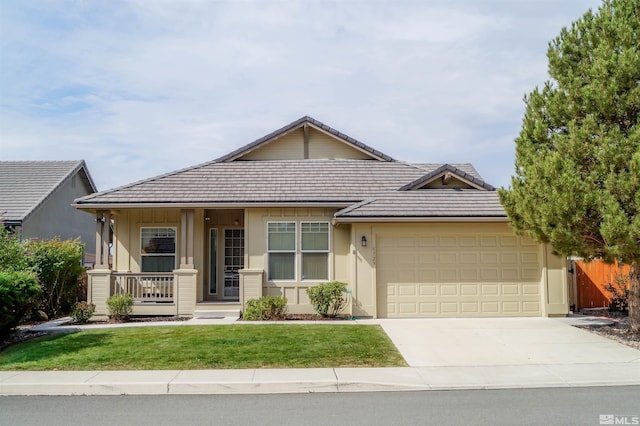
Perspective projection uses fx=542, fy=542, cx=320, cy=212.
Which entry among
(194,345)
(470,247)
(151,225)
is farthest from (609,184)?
(151,225)

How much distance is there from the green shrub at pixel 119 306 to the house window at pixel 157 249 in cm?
188

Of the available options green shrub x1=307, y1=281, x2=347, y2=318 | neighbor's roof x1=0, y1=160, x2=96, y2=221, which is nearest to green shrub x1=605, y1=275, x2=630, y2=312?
green shrub x1=307, y1=281, x2=347, y2=318

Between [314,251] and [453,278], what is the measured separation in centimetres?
387

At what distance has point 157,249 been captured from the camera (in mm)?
16594

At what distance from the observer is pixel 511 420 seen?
650 centimetres

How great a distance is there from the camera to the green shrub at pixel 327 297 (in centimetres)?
A: 1427

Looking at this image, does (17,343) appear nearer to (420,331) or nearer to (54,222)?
(420,331)

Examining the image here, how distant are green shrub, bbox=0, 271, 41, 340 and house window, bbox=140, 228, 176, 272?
440 centimetres

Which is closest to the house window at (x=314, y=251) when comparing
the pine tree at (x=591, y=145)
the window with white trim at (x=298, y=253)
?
the window with white trim at (x=298, y=253)

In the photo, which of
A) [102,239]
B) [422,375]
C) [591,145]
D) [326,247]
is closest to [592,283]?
[591,145]

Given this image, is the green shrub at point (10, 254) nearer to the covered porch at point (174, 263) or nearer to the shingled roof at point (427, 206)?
the covered porch at point (174, 263)

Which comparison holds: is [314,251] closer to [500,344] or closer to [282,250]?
[282,250]

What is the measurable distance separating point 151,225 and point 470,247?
31.0ft

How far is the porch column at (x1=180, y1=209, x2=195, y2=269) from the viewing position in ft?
49.8
